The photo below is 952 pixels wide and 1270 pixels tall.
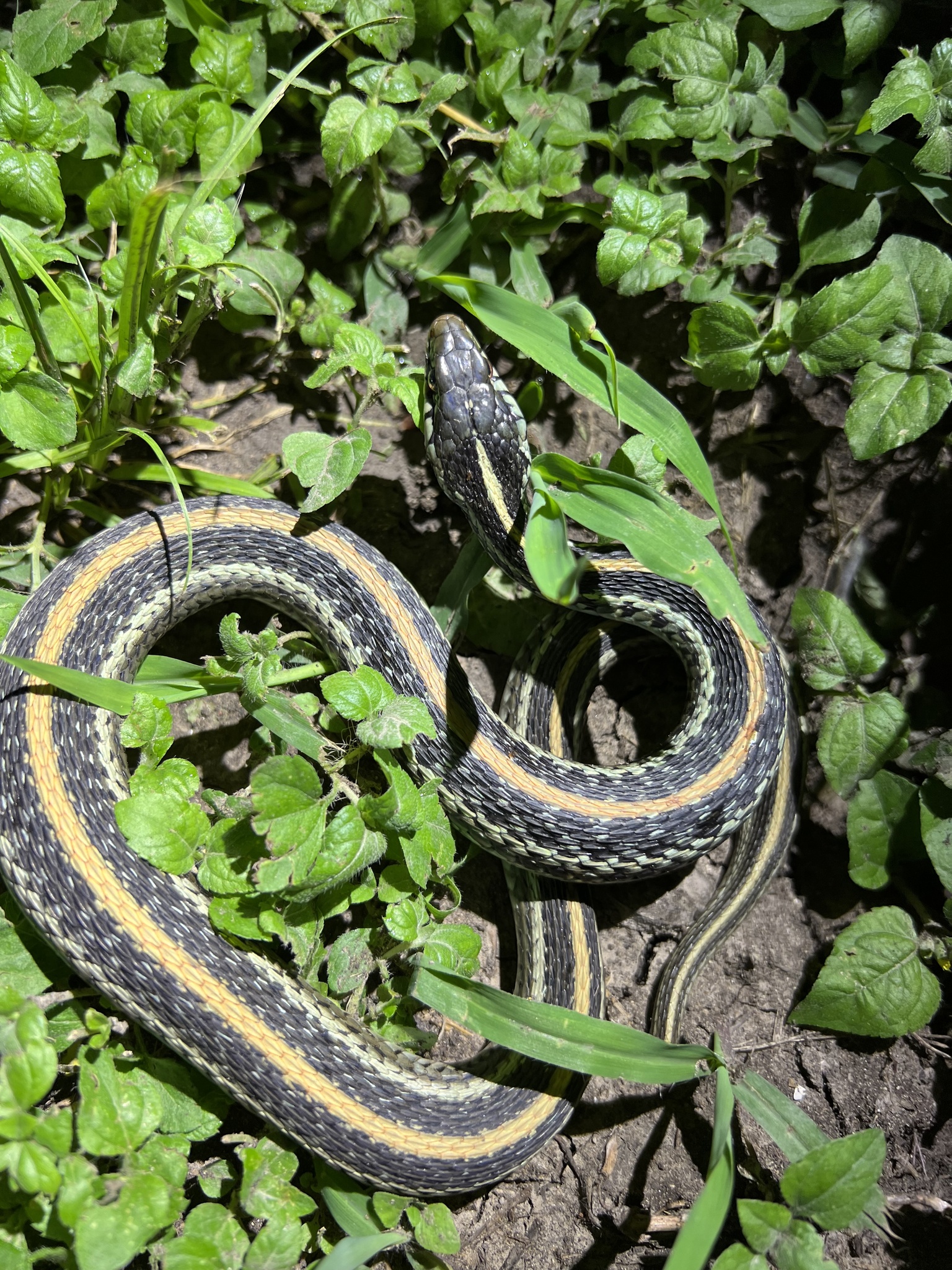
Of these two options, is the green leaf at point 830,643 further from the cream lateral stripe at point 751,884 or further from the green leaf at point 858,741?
the cream lateral stripe at point 751,884

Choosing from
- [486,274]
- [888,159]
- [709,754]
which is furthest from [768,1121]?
[888,159]

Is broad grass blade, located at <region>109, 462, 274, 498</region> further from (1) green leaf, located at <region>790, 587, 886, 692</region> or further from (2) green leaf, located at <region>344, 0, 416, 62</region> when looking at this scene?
(1) green leaf, located at <region>790, 587, 886, 692</region>

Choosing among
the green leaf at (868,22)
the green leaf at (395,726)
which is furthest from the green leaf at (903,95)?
the green leaf at (395,726)

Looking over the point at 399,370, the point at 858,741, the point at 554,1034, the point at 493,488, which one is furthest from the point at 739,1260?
the point at 399,370

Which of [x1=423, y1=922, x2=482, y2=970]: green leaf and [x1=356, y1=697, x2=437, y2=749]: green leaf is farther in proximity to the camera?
[x1=423, y1=922, x2=482, y2=970]: green leaf

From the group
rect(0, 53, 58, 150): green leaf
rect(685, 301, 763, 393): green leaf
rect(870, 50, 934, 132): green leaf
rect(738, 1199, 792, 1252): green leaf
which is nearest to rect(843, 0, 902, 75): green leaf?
rect(870, 50, 934, 132): green leaf

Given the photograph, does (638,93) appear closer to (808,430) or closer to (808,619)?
(808,430)
